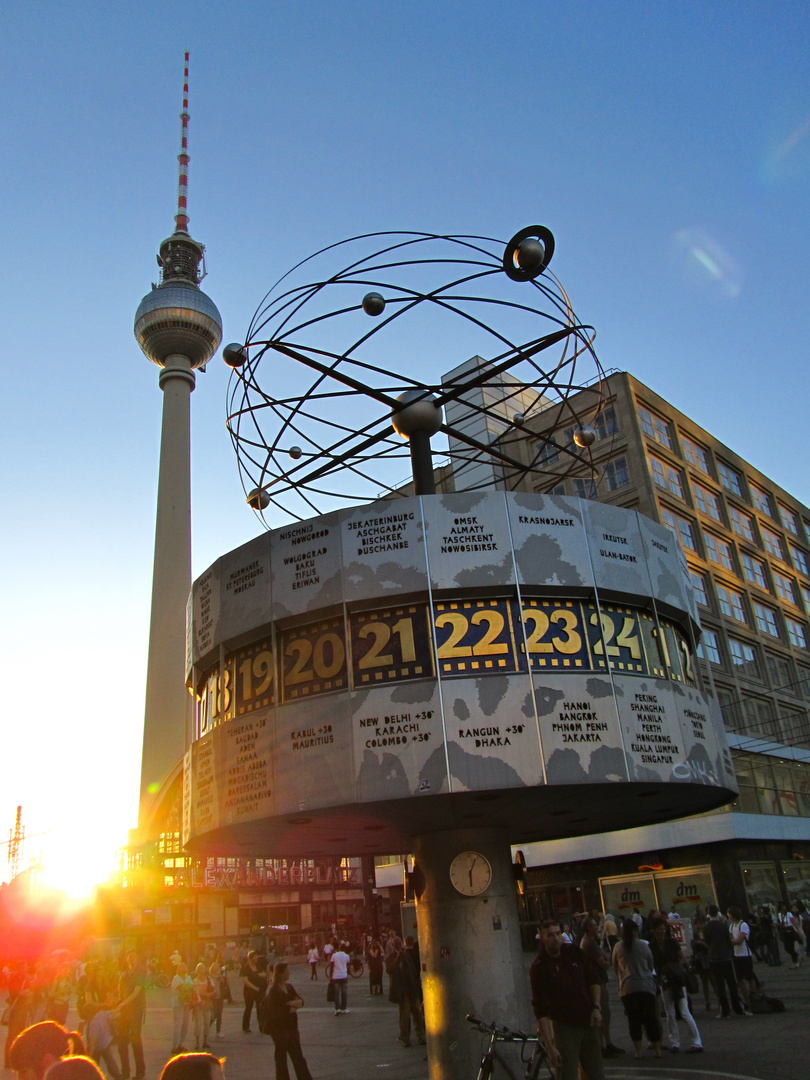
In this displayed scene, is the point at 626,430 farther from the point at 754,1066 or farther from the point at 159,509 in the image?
the point at 159,509

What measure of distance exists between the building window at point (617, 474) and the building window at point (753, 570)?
35.5 ft

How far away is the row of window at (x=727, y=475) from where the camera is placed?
47.7 m

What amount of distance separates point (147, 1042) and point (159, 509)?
2457 inches

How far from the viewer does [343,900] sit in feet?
262

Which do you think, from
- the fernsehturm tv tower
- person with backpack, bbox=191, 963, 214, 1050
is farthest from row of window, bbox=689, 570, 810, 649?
the fernsehturm tv tower

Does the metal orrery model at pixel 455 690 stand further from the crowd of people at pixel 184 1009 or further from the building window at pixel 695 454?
the building window at pixel 695 454

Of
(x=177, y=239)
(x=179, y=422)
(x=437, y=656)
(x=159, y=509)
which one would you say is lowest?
(x=437, y=656)

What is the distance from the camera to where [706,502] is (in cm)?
5000

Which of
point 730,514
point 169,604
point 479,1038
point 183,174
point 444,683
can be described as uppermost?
point 183,174

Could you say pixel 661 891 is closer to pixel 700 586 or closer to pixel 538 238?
pixel 700 586

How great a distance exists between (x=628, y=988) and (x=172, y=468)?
72021 mm

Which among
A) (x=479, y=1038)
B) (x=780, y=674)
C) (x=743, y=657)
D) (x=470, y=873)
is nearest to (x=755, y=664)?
(x=743, y=657)

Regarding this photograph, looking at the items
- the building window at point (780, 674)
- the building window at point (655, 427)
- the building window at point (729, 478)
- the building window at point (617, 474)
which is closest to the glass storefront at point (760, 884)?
the building window at point (780, 674)

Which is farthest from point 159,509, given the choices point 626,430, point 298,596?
point 298,596
